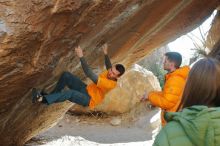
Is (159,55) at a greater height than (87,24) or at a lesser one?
lesser

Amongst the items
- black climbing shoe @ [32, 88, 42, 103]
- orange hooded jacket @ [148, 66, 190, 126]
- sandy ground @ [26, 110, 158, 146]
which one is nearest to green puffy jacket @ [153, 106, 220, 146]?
orange hooded jacket @ [148, 66, 190, 126]

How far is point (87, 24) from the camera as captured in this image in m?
5.39

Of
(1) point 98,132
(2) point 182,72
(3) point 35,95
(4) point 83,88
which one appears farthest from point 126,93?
(2) point 182,72

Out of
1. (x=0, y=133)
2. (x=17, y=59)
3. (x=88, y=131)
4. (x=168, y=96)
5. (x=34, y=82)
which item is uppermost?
(x=17, y=59)

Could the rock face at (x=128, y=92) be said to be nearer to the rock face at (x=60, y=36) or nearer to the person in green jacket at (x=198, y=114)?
the rock face at (x=60, y=36)

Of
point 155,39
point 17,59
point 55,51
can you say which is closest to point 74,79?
point 55,51

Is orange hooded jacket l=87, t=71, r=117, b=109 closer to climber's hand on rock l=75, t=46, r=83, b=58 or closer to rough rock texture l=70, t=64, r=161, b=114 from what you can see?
climber's hand on rock l=75, t=46, r=83, b=58

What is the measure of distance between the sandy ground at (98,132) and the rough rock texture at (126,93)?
1.15 feet

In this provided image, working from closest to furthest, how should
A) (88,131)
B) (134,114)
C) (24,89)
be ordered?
(24,89) → (88,131) → (134,114)

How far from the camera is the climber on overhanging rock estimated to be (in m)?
6.12

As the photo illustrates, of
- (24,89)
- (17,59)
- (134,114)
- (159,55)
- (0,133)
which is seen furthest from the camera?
(159,55)

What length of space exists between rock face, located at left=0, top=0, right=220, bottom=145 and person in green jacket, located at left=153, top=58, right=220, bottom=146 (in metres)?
2.46

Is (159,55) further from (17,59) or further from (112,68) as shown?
(17,59)

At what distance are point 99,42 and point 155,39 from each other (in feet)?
6.36
